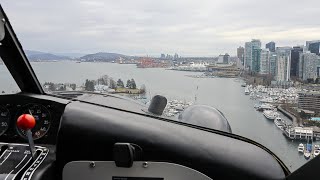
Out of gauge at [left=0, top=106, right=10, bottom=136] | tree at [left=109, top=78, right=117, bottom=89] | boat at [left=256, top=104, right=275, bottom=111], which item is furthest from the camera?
tree at [left=109, top=78, right=117, bottom=89]

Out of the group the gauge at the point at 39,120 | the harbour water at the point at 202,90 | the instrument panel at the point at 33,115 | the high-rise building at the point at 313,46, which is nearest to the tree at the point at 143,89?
the harbour water at the point at 202,90

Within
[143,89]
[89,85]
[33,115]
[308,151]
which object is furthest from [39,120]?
[308,151]

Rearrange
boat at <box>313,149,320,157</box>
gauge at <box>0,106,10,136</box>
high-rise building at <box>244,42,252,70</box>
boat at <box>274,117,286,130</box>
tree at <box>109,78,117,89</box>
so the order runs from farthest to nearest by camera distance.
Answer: tree at <box>109,78,117,89</box>, gauge at <box>0,106,10,136</box>, high-rise building at <box>244,42,252,70</box>, boat at <box>274,117,286,130</box>, boat at <box>313,149,320,157</box>

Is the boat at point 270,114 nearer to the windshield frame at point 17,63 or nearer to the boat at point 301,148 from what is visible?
the boat at point 301,148

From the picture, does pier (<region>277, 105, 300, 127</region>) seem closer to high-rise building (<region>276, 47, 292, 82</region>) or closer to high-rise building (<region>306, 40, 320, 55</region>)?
high-rise building (<region>276, 47, 292, 82</region>)

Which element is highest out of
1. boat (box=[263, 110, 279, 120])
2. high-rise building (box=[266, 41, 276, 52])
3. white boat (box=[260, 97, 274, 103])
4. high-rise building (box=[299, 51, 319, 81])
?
high-rise building (box=[266, 41, 276, 52])

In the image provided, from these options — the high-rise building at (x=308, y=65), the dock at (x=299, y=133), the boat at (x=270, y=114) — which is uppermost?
the high-rise building at (x=308, y=65)

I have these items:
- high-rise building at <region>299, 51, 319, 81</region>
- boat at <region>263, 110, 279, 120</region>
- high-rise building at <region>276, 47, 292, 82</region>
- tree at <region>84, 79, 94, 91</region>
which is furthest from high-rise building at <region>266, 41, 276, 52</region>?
tree at <region>84, 79, 94, 91</region>
